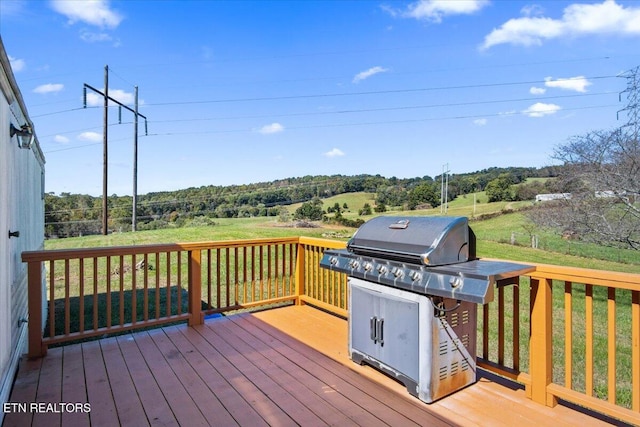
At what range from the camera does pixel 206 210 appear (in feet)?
65.2

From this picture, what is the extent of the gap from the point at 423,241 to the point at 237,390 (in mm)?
1627

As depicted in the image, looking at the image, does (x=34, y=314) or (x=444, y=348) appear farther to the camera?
(x=34, y=314)

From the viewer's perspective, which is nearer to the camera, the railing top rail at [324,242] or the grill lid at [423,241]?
the grill lid at [423,241]

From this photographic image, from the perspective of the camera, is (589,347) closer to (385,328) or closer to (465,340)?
(465,340)

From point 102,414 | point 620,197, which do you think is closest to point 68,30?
point 102,414

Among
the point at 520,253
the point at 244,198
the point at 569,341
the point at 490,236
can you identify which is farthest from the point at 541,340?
the point at 244,198

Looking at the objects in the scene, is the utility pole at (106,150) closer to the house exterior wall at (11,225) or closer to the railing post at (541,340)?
the house exterior wall at (11,225)

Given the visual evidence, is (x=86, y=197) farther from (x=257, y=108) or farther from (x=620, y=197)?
(x=620, y=197)

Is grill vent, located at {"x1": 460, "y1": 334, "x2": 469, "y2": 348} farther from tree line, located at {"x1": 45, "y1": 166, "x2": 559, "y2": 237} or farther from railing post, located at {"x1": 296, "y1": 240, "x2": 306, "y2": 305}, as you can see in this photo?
tree line, located at {"x1": 45, "y1": 166, "x2": 559, "y2": 237}

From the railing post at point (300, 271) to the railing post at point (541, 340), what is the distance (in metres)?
2.78

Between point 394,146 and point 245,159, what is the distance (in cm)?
869

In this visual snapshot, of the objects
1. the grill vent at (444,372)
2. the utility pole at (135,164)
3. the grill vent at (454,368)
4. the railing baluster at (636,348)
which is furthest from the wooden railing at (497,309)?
the utility pole at (135,164)

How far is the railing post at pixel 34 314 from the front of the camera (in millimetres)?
2996

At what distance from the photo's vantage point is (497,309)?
14.7 ft
